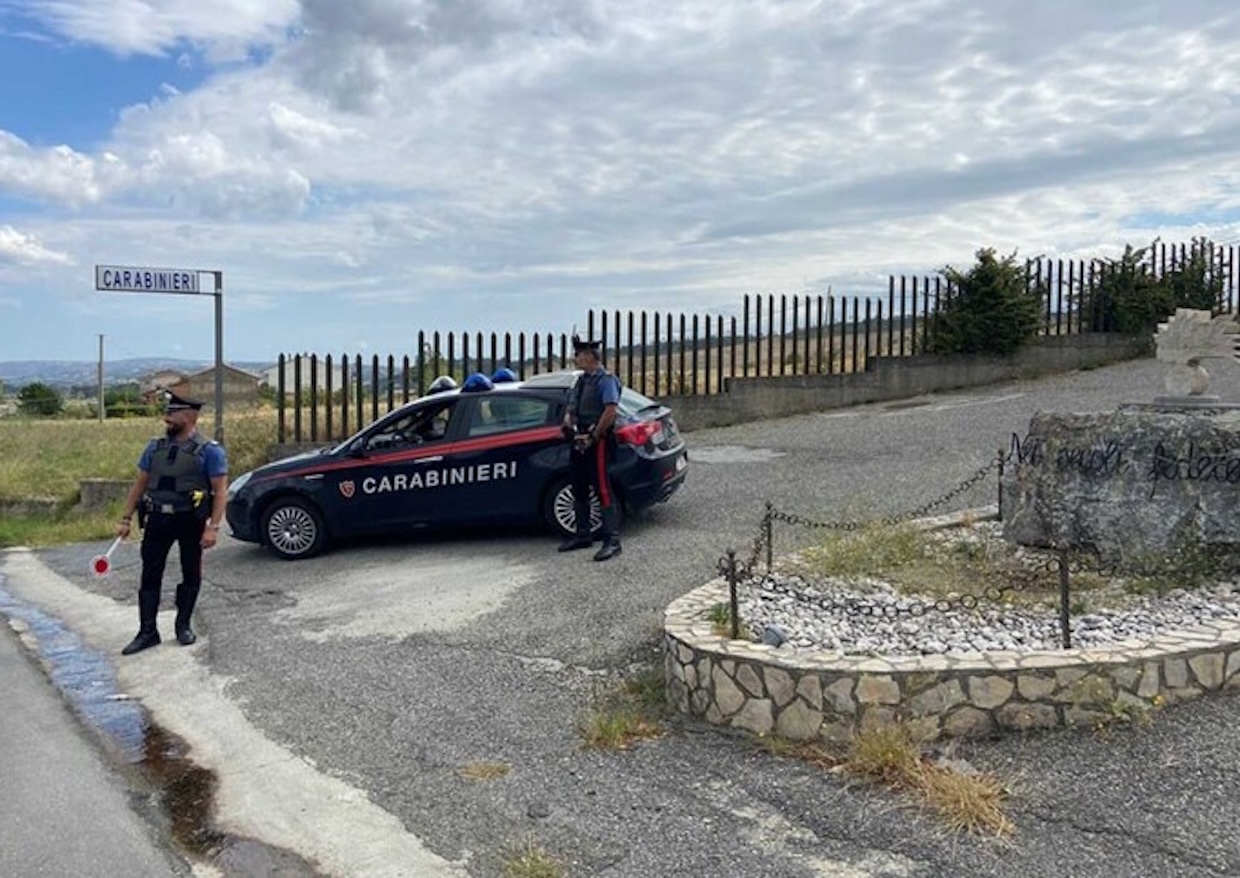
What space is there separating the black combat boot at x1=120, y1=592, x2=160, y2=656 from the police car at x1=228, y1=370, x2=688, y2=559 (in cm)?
261

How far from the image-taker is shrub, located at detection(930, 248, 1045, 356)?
18062 millimetres

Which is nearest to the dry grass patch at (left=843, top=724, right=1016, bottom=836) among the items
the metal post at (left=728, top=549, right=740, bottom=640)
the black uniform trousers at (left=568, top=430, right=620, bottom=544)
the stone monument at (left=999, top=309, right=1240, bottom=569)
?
the metal post at (left=728, top=549, right=740, bottom=640)

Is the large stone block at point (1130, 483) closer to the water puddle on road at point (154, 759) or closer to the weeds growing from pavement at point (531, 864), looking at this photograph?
the weeds growing from pavement at point (531, 864)

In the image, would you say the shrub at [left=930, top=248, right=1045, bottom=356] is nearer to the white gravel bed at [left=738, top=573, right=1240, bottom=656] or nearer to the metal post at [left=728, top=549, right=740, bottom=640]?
the white gravel bed at [left=738, top=573, right=1240, bottom=656]

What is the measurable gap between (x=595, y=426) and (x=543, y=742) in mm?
3839

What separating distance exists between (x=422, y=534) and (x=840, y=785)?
6.70m

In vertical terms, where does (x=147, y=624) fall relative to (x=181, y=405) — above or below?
below

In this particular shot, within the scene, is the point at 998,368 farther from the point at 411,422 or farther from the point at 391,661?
the point at 391,661

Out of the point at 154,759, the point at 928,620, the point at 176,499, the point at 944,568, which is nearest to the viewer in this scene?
the point at 154,759

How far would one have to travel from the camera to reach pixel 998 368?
18750 mm

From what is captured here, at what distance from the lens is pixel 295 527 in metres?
10.1

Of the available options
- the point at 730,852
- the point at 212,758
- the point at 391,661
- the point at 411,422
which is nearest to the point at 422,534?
the point at 411,422

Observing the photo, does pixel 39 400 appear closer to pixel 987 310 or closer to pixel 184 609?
pixel 987 310

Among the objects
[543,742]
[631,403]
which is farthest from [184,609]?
[631,403]
